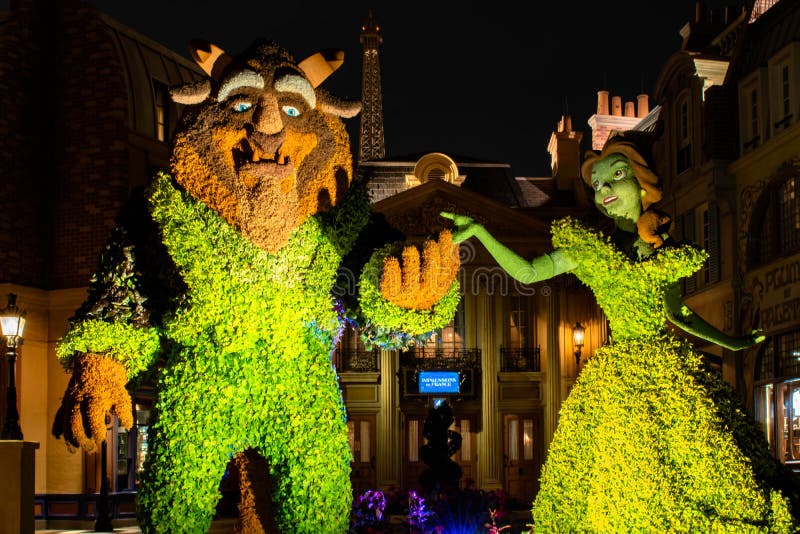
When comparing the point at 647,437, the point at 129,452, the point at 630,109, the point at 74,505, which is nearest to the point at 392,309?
the point at 647,437

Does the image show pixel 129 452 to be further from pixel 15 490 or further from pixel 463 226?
pixel 463 226

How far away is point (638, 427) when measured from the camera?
5.41 metres

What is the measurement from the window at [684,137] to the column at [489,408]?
21.2 feet

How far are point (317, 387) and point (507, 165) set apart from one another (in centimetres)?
2196

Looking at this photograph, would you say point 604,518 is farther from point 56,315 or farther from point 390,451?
point 390,451

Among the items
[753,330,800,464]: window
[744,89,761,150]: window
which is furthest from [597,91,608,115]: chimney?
[753,330,800,464]: window

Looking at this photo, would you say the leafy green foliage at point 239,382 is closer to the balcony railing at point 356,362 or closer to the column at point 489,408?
the column at point 489,408

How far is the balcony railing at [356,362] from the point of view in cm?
2527

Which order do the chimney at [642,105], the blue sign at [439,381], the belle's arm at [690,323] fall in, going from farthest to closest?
the chimney at [642,105]
the blue sign at [439,381]
the belle's arm at [690,323]

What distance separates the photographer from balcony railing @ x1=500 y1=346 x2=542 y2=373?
25.1 metres

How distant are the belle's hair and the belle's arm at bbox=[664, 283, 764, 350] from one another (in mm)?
299

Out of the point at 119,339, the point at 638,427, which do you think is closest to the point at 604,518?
the point at 638,427

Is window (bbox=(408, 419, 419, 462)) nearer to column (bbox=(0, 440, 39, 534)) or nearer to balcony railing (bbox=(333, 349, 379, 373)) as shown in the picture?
balcony railing (bbox=(333, 349, 379, 373))

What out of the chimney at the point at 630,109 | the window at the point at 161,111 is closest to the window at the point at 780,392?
the window at the point at 161,111
